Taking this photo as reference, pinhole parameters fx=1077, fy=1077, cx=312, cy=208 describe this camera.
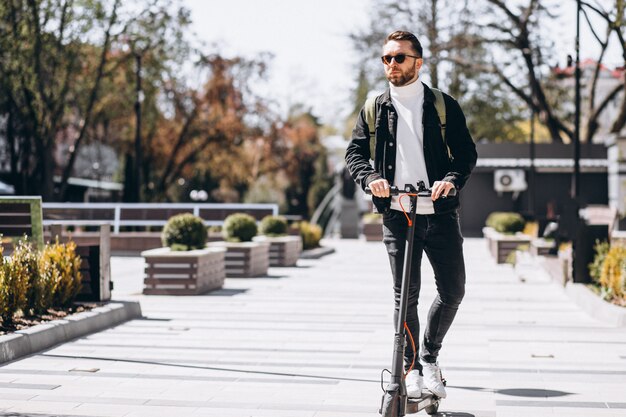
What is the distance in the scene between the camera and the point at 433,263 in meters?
5.71

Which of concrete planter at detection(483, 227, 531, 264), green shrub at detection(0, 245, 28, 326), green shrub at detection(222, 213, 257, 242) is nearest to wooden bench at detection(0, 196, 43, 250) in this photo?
green shrub at detection(0, 245, 28, 326)

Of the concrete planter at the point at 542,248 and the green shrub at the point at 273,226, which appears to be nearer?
the concrete planter at the point at 542,248

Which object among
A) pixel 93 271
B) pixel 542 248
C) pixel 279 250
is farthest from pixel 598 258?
pixel 279 250

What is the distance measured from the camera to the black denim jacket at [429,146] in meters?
5.60

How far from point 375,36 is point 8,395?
34.9 metres

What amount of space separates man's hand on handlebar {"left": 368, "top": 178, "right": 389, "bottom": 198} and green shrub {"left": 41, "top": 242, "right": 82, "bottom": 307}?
5368 millimetres

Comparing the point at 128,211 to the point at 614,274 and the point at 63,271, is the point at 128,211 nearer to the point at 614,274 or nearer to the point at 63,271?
the point at 63,271

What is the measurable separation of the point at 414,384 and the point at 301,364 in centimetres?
261

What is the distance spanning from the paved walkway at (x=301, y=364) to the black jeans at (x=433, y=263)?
0.56 metres

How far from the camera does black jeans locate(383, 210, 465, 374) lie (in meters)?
5.57

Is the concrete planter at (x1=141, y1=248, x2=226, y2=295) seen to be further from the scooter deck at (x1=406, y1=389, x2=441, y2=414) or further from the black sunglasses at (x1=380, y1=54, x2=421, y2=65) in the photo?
the black sunglasses at (x1=380, y1=54, x2=421, y2=65)

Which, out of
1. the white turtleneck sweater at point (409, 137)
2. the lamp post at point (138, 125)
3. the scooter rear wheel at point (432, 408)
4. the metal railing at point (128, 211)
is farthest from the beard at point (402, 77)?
the lamp post at point (138, 125)

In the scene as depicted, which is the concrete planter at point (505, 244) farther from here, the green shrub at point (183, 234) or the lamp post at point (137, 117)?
the lamp post at point (137, 117)

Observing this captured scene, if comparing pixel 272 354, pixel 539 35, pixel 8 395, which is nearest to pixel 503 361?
pixel 272 354
